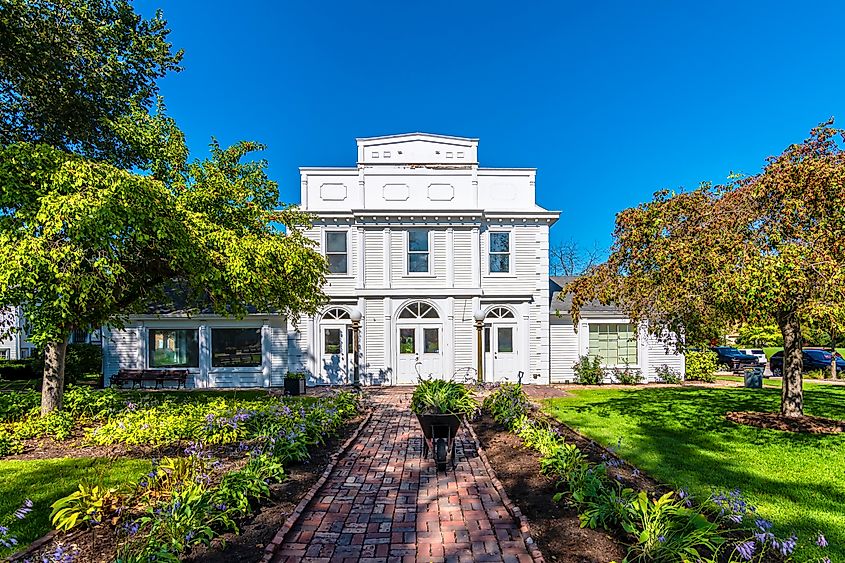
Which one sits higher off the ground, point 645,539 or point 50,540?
point 645,539

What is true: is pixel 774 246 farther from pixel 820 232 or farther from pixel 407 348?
pixel 407 348

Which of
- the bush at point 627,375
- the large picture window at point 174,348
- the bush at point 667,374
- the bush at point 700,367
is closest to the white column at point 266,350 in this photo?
the large picture window at point 174,348

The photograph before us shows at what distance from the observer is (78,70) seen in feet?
33.8

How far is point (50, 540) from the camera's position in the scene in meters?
4.39

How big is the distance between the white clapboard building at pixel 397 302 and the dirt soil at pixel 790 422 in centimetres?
766

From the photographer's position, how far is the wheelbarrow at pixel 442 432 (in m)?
6.73

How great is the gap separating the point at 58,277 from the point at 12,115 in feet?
20.5

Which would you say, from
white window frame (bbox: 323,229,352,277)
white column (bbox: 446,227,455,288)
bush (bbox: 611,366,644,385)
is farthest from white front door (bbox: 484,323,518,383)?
white window frame (bbox: 323,229,352,277)

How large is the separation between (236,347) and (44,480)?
11686 mm

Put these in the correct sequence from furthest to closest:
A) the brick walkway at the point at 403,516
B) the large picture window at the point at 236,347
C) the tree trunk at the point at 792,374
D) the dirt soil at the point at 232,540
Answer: the large picture window at the point at 236,347
the tree trunk at the point at 792,374
the brick walkway at the point at 403,516
the dirt soil at the point at 232,540

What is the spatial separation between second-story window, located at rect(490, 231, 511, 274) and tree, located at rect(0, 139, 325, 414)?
8.39m

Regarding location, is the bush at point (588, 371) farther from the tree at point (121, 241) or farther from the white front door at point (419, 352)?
the tree at point (121, 241)

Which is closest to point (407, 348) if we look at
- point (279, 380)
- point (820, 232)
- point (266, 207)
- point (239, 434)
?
point (279, 380)

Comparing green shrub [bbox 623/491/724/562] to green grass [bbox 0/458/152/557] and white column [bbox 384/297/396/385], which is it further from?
white column [bbox 384/297/396/385]
